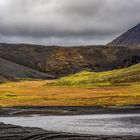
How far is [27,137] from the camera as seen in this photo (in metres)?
46.9

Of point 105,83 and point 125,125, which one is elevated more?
point 105,83

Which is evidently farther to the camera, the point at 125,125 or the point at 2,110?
the point at 2,110

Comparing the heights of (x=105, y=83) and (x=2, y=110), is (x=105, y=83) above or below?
above

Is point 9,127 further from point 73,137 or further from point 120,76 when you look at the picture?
point 120,76

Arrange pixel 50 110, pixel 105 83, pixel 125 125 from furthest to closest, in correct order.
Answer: pixel 105 83
pixel 50 110
pixel 125 125

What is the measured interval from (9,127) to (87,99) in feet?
198

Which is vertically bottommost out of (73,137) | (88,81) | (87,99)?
(73,137)

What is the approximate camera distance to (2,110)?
9888cm

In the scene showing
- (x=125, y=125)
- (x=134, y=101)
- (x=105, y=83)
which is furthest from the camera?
(x=105, y=83)

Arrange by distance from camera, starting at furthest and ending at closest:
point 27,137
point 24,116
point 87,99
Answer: point 87,99 → point 24,116 → point 27,137

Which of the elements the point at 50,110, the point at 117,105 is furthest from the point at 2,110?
the point at 117,105

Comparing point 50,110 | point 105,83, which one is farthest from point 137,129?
point 105,83

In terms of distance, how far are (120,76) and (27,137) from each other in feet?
505

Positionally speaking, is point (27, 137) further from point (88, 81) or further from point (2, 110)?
point (88, 81)
